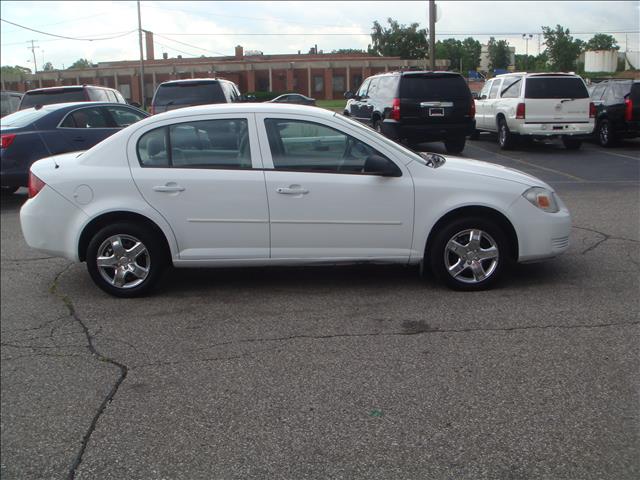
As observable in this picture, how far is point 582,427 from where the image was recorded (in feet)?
12.5

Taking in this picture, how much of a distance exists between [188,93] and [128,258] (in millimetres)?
9761

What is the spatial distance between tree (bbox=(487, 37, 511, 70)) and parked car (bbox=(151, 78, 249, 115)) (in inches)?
346

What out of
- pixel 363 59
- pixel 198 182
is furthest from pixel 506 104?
pixel 363 59

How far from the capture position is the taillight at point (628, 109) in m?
17.1

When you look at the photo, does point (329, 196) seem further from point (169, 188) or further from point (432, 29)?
point (432, 29)

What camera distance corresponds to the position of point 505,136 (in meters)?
18.3

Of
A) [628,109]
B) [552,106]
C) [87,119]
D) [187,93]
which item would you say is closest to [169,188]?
[87,119]

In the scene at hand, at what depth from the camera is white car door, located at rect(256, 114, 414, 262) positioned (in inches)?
242

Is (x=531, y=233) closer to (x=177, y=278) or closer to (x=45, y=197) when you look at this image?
(x=177, y=278)

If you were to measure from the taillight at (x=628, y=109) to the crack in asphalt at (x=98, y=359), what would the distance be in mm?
14297

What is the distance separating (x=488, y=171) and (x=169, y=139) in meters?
2.79

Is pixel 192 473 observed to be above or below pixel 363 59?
below

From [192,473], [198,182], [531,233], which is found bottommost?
[192,473]

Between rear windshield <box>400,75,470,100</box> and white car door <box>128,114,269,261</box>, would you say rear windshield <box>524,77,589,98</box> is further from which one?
white car door <box>128,114,269,261</box>
